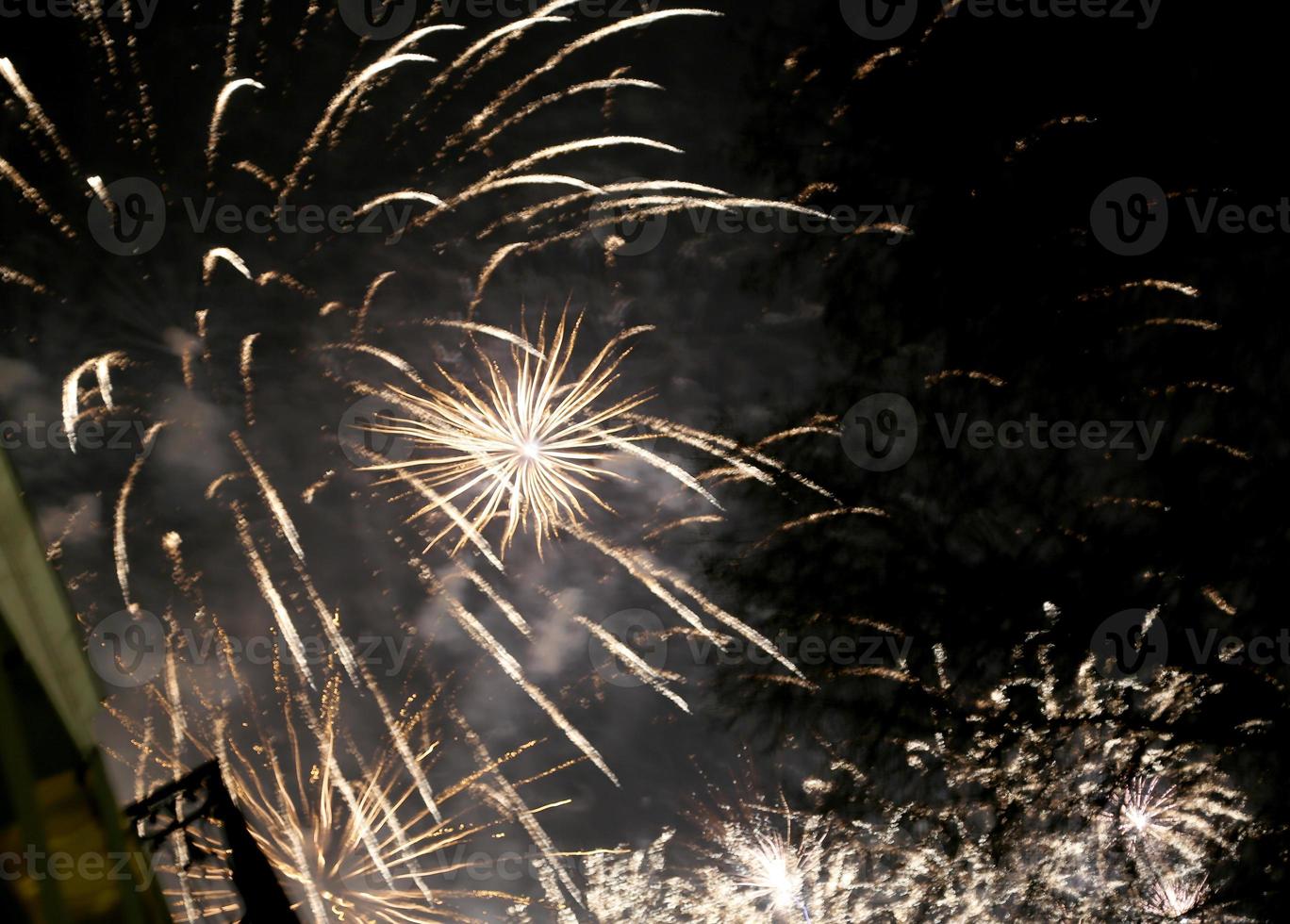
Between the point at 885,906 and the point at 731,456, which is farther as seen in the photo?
the point at 885,906

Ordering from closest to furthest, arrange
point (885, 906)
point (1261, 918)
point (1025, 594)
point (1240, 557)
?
point (1240, 557) < point (1025, 594) < point (1261, 918) < point (885, 906)

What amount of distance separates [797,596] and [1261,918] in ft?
23.2

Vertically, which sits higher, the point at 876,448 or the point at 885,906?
the point at 876,448

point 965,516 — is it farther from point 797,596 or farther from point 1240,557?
point 1240,557

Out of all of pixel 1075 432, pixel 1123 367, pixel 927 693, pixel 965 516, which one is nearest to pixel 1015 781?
pixel 927 693

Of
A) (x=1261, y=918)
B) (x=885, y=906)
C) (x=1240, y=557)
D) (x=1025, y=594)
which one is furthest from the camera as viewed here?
(x=885, y=906)

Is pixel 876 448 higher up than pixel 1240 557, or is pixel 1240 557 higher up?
pixel 876 448

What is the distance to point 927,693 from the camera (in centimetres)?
951

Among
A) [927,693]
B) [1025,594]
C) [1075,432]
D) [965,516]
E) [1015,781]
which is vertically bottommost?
[1015,781]

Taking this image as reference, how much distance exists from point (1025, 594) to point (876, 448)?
7.97ft

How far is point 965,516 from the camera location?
924 cm

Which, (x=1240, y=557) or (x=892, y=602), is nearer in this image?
(x=1240, y=557)

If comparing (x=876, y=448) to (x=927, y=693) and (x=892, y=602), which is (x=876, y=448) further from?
(x=927, y=693)

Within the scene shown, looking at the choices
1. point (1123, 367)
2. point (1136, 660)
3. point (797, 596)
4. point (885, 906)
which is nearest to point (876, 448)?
point (797, 596)
